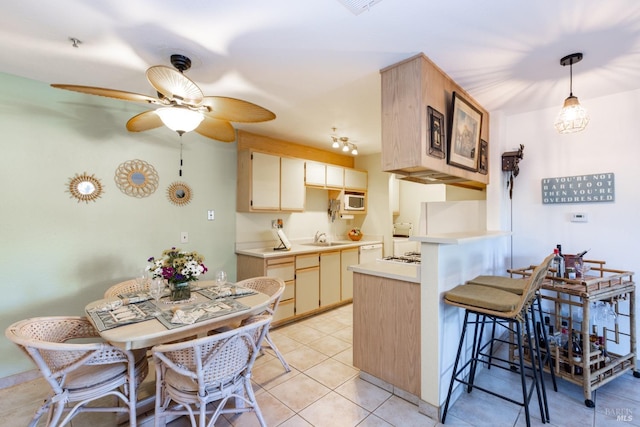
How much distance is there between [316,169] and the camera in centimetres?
430

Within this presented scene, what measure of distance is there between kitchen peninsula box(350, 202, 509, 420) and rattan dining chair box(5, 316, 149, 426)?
5.17 ft

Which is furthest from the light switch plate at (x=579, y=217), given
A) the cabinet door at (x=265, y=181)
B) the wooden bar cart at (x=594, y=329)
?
the cabinet door at (x=265, y=181)

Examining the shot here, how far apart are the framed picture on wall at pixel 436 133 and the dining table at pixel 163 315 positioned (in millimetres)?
1586

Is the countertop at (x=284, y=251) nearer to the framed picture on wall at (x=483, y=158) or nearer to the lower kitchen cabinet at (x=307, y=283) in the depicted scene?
the lower kitchen cabinet at (x=307, y=283)

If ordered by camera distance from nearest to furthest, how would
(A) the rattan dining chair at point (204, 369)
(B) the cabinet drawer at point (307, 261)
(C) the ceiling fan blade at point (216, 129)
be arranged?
(A) the rattan dining chair at point (204, 369)
(C) the ceiling fan blade at point (216, 129)
(B) the cabinet drawer at point (307, 261)

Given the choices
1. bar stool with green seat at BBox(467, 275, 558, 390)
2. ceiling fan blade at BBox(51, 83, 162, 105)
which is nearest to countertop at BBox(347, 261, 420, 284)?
bar stool with green seat at BBox(467, 275, 558, 390)

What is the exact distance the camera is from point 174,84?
1.60 meters

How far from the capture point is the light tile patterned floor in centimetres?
189

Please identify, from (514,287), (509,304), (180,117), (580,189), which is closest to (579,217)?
(580,189)

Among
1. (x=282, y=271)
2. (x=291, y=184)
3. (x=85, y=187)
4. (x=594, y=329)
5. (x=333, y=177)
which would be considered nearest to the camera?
(x=594, y=329)

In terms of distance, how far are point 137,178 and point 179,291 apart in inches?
56.6

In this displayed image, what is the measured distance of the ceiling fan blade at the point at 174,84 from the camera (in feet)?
4.87

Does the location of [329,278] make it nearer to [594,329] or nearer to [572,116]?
[594,329]

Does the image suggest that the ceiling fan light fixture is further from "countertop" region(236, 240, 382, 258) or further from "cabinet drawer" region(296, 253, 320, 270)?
"cabinet drawer" region(296, 253, 320, 270)
